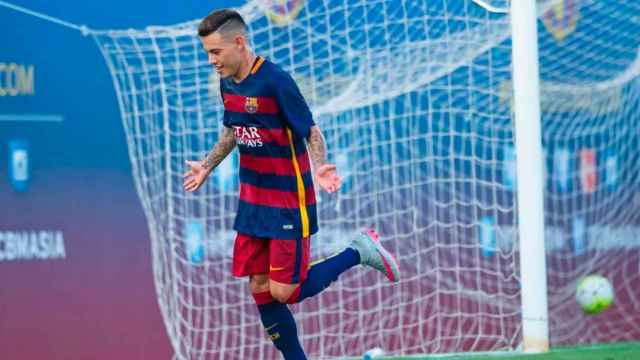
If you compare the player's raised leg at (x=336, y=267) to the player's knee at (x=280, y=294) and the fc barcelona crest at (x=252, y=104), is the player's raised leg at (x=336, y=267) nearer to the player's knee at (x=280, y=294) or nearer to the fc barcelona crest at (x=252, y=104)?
the player's knee at (x=280, y=294)

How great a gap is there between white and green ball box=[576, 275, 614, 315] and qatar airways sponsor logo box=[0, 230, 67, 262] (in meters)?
3.12

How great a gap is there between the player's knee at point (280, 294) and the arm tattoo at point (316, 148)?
0.57 metres

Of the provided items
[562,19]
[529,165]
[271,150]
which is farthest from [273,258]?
[562,19]

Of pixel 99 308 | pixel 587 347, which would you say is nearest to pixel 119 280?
pixel 99 308

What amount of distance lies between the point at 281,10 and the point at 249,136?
2.03 m

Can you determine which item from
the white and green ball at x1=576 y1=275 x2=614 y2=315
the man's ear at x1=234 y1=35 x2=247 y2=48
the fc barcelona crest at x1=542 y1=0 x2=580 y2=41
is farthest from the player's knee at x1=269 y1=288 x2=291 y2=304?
the fc barcelona crest at x1=542 y1=0 x2=580 y2=41

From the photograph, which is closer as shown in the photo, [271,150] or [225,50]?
Answer: [225,50]

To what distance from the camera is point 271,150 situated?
18.5 ft

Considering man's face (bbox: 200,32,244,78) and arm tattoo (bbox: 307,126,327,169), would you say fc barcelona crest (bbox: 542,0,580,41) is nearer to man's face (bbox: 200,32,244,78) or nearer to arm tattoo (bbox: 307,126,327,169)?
arm tattoo (bbox: 307,126,327,169)

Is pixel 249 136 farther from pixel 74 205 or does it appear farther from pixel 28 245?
pixel 28 245

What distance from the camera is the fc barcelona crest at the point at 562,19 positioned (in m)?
8.15

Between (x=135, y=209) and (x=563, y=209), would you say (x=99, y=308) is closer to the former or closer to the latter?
(x=135, y=209)

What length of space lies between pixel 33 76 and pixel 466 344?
3.03 metres

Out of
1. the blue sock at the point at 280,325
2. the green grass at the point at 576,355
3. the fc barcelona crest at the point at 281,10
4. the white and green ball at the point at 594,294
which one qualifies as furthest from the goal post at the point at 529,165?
the blue sock at the point at 280,325
